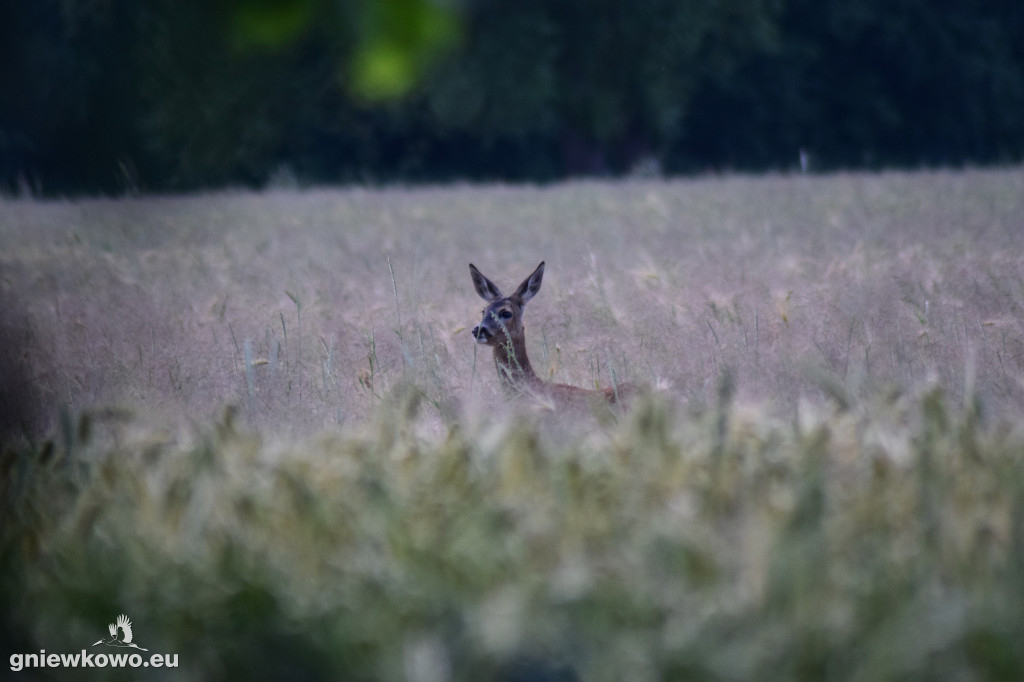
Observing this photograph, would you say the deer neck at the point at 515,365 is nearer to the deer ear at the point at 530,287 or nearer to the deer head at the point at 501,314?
the deer head at the point at 501,314

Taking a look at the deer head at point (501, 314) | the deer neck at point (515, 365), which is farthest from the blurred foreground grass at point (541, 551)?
the deer head at point (501, 314)

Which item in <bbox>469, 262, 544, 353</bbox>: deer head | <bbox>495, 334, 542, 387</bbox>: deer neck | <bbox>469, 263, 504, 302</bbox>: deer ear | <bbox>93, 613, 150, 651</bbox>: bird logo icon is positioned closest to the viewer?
<bbox>93, 613, 150, 651</bbox>: bird logo icon

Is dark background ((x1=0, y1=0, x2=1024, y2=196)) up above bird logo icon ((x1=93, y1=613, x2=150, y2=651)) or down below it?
above

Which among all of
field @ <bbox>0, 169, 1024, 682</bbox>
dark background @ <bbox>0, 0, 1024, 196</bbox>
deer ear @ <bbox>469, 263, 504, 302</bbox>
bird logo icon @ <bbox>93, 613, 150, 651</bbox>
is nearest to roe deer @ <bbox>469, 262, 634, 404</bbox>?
deer ear @ <bbox>469, 263, 504, 302</bbox>

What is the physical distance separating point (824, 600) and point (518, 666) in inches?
21.8

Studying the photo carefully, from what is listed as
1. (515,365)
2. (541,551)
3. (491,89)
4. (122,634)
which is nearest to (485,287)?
(515,365)

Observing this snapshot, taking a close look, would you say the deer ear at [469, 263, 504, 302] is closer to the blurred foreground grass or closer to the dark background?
the dark background

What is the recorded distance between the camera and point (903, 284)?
21.9 ft

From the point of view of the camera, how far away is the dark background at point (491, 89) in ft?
6.70

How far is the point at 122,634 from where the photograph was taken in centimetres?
204

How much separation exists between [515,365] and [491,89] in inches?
873

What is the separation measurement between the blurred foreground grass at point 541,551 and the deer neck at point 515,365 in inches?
67.6

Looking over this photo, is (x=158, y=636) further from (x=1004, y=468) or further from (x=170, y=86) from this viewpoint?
(x=1004, y=468)

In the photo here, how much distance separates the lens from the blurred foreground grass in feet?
6.17
